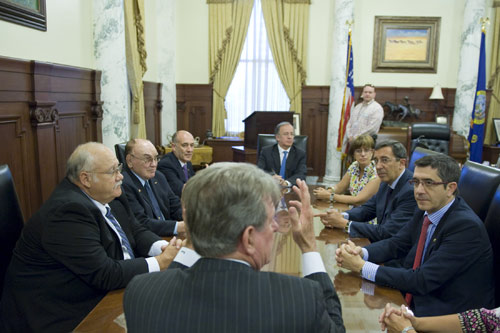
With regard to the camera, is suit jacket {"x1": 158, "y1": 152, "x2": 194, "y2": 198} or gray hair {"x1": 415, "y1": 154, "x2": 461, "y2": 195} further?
suit jacket {"x1": 158, "y1": 152, "x2": 194, "y2": 198}

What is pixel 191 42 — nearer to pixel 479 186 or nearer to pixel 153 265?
pixel 479 186

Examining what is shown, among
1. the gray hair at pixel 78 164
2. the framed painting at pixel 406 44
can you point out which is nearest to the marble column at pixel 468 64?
the framed painting at pixel 406 44

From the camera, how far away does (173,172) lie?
3621 millimetres

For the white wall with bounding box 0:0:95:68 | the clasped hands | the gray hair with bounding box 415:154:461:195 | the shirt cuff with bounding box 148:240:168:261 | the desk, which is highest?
the white wall with bounding box 0:0:95:68

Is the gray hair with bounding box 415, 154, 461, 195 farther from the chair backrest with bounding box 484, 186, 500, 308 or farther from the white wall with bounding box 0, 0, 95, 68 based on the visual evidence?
Answer: the white wall with bounding box 0, 0, 95, 68

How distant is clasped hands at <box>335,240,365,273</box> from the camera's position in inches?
70.2

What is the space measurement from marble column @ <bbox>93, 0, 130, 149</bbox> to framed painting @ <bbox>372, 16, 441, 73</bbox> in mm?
5136

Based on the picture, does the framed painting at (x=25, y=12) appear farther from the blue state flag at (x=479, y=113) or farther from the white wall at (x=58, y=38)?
the blue state flag at (x=479, y=113)

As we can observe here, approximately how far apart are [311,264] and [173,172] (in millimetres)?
2523

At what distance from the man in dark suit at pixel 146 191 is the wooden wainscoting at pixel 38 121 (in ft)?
3.34

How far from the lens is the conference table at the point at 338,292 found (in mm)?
1371

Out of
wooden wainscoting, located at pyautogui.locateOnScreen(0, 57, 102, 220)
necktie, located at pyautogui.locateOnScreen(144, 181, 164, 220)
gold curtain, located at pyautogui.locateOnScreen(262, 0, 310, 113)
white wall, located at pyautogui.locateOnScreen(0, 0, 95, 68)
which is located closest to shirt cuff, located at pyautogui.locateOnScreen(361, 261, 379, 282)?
necktie, located at pyautogui.locateOnScreen(144, 181, 164, 220)

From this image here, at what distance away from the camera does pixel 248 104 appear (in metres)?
8.30

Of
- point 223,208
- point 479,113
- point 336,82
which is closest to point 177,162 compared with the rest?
point 223,208
